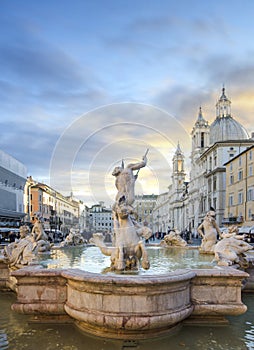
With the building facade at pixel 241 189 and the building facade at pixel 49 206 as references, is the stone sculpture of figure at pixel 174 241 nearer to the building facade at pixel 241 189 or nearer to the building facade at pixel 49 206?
the building facade at pixel 241 189

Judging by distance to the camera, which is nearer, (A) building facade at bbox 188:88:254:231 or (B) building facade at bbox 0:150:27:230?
(B) building facade at bbox 0:150:27:230

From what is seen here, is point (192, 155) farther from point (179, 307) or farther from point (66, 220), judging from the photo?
point (179, 307)

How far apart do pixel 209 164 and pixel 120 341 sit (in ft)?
183

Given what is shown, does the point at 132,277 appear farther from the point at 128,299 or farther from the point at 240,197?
the point at 240,197

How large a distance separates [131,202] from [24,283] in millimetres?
2850

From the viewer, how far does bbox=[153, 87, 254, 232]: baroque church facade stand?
52.5m

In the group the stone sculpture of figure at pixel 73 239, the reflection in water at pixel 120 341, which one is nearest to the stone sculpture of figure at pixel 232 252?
the reflection in water at pixel 120 341

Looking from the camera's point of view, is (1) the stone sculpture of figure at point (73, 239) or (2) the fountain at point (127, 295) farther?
(1) the stone sculpture of figure at point (73, 239)

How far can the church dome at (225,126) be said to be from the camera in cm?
6125

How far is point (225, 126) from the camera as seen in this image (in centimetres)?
6300

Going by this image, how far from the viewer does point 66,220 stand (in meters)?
80.1

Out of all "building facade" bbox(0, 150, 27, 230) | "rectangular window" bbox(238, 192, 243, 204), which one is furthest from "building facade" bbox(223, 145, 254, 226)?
"building facade" bbox(0, 150, 27, 230)

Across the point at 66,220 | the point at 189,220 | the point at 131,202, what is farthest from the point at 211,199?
the point at 131,202

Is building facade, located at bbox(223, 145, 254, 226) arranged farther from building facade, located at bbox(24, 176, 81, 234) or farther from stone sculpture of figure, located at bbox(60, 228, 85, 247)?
building facade, located at bbox(24, 176, 81, 234)
